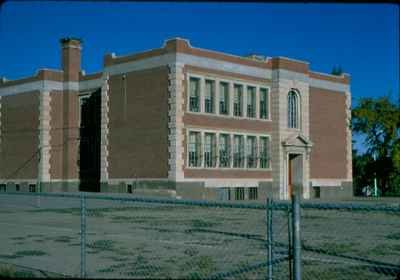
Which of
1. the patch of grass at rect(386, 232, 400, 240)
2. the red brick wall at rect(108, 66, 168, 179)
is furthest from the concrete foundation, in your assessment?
the patch of grass at rect(386, 232, 400, 240)

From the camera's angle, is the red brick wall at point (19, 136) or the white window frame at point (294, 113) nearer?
the white window frame at point (294, 113)

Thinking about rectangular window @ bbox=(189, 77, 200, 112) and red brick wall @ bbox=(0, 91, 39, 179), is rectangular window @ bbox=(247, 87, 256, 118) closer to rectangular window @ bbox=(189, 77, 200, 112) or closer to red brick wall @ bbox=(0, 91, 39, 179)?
rectangular window @ bbox=(189, 77, 200, 112)

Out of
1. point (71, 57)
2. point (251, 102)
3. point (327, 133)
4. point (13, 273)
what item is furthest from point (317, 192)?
point (13, 273)

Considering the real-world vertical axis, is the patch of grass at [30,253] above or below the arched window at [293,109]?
below

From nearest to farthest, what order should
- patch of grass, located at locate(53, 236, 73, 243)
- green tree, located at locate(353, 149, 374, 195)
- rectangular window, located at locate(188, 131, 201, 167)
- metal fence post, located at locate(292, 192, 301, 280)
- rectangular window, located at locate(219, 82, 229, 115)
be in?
1. metal fence post, located at locate(292, 192, 301, 280)
2. patch of grass, located at locate(53, 236, 73, 243)
3. rectangular window, located at locate(188, 131, 201, 167)
4. rectangular window, located at locate(219, 82, 229, 115)
5. green tree, located at locate(353, 149, 374, 195)

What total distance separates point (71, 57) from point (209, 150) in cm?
1738

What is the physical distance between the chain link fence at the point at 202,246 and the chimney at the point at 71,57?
30942 mm

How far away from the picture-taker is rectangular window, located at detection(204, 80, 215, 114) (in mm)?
39750

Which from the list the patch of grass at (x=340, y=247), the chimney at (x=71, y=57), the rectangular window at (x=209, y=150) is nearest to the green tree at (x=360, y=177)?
the rectangular window at (x=209, y=150)

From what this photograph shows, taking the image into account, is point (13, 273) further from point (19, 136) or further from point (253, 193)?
point (19, 136)

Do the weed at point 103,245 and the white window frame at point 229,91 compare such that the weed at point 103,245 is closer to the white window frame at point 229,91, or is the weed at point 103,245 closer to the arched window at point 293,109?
the white window frame at point 229,91

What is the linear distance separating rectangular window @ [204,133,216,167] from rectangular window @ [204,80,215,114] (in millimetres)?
1723

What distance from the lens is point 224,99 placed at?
4100 centimetres

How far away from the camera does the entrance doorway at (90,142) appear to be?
48.0m
